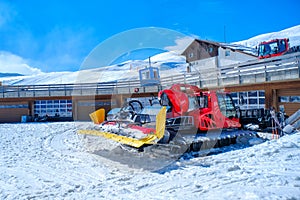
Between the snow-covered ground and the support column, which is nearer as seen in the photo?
the snow-covered ground

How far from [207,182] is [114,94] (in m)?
16.5

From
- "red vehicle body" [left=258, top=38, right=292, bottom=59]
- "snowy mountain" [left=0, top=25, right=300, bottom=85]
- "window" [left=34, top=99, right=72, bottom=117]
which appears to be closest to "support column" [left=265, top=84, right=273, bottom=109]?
"red vehicle body" [left=258, top=38, right=292, bottom=59]

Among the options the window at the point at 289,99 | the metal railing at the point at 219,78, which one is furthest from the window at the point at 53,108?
the window at the point at 289,99

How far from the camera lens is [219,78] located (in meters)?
14.4

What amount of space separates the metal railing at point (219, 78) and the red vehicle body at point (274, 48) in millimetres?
7823

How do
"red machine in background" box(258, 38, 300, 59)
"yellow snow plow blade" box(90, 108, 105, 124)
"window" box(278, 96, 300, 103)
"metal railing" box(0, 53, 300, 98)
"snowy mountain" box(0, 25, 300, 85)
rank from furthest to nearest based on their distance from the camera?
"snowy mountain" box(0, 25, 300, 85), "red machine in background" box(258, 38, 300, 59), "metal railing" box(0, 53, 300, 98), "window" box(278, 96, 300, 103), "yellow snow plow blade" box(90, 108, 105, 124)

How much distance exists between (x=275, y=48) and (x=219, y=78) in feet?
35.5

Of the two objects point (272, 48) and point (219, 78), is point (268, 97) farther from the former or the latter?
point (272, 48)

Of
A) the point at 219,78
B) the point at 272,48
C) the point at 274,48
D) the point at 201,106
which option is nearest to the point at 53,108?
the point at 219,78

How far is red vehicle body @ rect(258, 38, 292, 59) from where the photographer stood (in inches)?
834

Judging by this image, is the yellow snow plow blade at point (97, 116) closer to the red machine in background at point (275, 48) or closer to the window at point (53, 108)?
the window at point (53, 108)

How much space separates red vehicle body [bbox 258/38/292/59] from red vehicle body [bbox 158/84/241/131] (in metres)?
16.2

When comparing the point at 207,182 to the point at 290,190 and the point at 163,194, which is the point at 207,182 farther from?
the point at 290,190

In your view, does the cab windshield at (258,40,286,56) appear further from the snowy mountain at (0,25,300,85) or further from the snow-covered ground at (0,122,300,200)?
the snowy mountain at (0,25,300,85)
